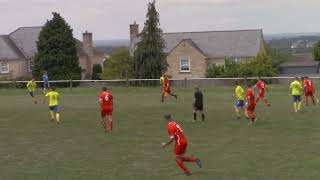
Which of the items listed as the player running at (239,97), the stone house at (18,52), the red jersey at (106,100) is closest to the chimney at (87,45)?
the stone house at (18,52)

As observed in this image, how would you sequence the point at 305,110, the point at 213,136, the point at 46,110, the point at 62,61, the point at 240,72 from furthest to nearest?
1. the point at 62,61
2. the point at 240,72
3. the point at 46,110
4. the point at 305,110
5. the point at 213,136

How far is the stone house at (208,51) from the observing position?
2886 inches

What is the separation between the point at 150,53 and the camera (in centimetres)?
5969

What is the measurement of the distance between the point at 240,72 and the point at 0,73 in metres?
34.1

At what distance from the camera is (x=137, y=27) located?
8581 centimetres

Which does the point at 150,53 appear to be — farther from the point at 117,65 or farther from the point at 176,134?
the point at 176,134

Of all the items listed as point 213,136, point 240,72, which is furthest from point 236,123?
point 240,72

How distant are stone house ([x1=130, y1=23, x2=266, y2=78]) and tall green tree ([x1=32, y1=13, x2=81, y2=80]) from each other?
37.3 ft

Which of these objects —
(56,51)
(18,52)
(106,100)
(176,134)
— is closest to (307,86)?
(106,100)

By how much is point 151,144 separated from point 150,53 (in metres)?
38.1

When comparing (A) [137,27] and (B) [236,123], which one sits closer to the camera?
(B) [236,123]

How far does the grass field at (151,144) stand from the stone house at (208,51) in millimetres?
38018

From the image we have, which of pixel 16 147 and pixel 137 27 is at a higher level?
pixel 137 27

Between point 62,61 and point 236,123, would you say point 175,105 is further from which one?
point 62,61
